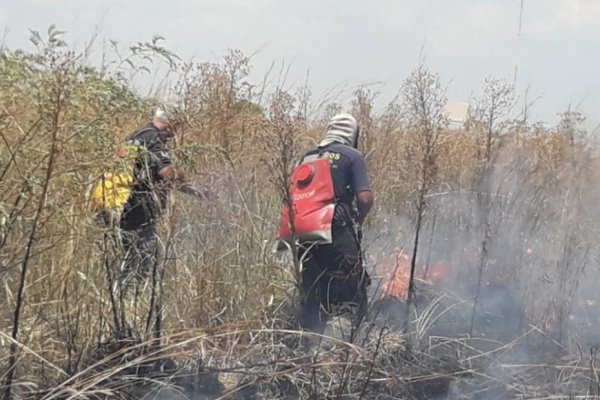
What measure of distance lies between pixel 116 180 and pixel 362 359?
1449mm

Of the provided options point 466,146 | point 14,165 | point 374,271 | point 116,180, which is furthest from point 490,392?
point 466,146

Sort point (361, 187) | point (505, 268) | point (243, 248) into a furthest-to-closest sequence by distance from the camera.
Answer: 1. point (505, 268)
2. point (361, 187)
3. point (243, 248)

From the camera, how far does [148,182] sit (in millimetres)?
4359

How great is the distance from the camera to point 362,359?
13.7ft

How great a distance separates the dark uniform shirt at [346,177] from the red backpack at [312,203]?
5 centimetres

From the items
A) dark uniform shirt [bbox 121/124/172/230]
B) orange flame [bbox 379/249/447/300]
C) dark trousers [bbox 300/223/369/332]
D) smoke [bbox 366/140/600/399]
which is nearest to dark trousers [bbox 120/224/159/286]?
dark uniform shirt [bbox 121/124/172/230]

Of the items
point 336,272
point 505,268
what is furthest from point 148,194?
point 505,268

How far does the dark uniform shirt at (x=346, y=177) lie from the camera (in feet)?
17.7

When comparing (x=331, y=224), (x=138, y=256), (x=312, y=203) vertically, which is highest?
(x=312, y=203)

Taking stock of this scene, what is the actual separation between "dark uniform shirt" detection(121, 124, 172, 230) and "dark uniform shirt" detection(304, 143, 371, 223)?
1.05 m

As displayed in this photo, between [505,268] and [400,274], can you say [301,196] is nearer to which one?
[400,274]

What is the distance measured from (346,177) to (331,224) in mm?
327

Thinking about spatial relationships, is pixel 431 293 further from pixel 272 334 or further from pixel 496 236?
pixel 272 334

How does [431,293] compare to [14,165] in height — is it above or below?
below
